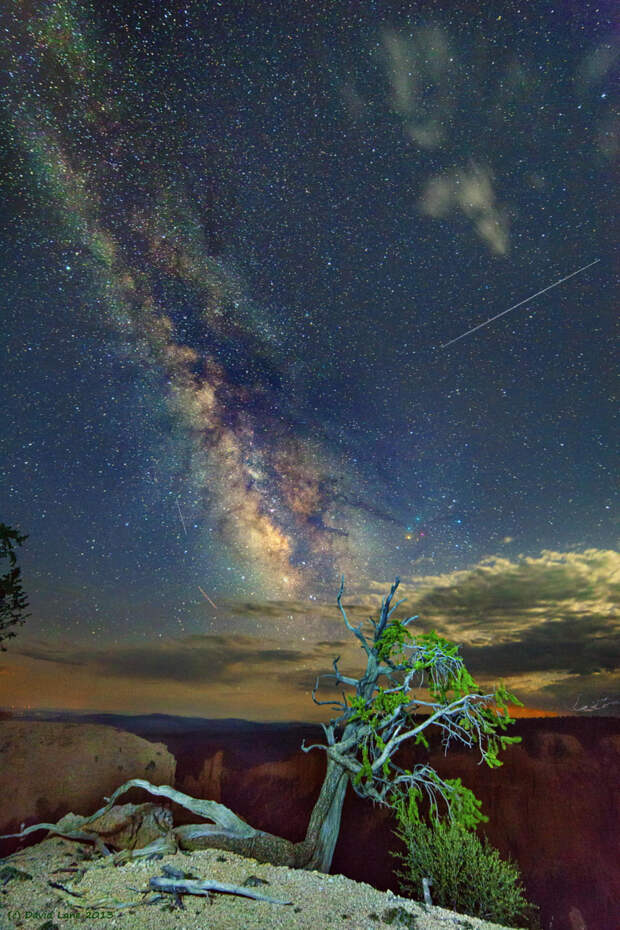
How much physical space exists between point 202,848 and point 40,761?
7.73 metres

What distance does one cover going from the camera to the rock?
46.8 feet

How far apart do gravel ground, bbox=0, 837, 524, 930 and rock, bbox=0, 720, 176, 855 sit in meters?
5.67

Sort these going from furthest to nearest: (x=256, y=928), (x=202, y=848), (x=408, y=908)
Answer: (x=202, y=848) → (x=408, y=908) → (x=256, y=928)

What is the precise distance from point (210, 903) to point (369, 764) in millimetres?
4985

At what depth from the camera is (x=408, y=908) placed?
7582 millimetres

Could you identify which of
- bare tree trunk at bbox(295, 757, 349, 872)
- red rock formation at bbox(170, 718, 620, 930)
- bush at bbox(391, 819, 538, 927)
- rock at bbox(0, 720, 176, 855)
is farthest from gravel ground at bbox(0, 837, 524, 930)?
red rock formation at bbox(170, 718, 620, 930)

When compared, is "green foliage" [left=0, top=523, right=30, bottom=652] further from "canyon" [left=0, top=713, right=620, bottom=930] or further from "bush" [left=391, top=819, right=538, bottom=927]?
"bush" [left=391, top=819, right=538, bottom=927]

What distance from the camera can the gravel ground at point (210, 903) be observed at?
19.5 ft

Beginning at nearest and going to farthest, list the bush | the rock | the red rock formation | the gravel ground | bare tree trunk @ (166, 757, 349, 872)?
the gravel ground → the bush → bare tree trunk @ (166, 757, 349, 872) → the red rock formation → the rock

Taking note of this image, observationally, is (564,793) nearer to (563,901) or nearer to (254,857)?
(563,901)

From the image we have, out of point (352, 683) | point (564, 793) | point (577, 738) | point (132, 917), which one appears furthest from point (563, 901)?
point (132, 917)

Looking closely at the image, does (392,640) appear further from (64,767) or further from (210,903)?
(64,767)

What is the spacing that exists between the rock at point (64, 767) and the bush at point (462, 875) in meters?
9.31

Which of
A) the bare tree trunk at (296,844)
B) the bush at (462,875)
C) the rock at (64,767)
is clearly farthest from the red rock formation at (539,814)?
the rock at (64,767)
